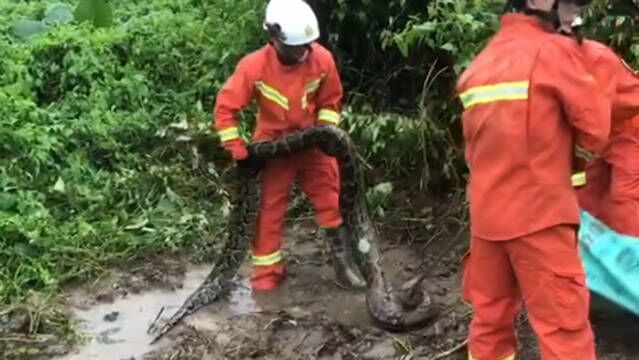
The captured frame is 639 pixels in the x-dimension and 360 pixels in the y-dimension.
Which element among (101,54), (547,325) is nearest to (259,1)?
(101,54)

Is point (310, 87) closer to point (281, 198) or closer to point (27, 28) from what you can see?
point (281, 198)

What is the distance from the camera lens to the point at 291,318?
21.6ft

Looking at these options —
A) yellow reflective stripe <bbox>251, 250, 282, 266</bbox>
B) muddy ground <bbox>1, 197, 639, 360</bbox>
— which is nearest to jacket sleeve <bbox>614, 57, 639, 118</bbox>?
muddy ground <bbox>1, 197, 639, 360</bbox>

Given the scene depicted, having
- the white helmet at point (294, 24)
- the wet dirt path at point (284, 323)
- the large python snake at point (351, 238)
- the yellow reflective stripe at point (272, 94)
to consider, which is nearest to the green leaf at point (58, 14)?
the wet dirt path at point (284, 323)

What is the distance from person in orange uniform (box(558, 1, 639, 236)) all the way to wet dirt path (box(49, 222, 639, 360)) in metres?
0.63

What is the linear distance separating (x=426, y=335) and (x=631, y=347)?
1.10 meters

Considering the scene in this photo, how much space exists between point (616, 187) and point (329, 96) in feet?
6.23

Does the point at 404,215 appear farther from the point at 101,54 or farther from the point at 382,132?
the point at 101,54

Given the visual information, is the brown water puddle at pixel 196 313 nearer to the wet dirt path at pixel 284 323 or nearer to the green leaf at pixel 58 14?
the wet dirt path at pixel 284 323

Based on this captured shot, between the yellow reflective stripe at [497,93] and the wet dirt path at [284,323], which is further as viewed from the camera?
the wet dirt path at [284,323]

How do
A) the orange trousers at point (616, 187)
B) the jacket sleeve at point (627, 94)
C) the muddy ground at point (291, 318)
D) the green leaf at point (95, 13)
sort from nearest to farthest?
the jacket sleeve at point (627, 94)
the orange trousers at point (616, 187)
the muddy ground at point (291, 318)
the green leaf at point (95, 13)

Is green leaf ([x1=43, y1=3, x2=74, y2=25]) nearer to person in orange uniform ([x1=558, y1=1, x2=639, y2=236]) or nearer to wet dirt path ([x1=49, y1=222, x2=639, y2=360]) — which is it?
wet dirt path ([x1=49, y1=222, x2=639, y2=360])

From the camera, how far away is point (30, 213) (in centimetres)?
776

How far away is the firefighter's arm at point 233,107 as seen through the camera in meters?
6.45
